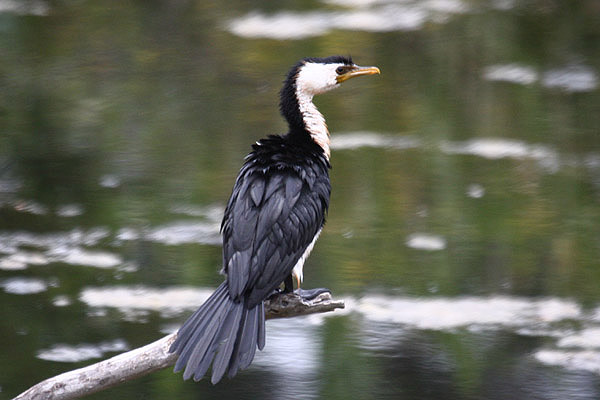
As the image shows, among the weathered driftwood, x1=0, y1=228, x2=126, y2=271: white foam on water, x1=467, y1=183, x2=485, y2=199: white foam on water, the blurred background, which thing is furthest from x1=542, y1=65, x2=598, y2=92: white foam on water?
the weathered driftwood

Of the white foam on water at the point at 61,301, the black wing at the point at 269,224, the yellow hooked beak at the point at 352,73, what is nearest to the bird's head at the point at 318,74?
the yellow hooked beak at the point at 352,73

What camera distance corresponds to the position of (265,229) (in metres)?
2.72

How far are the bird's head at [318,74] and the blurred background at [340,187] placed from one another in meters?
1.25

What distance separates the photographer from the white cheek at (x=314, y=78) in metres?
3.05

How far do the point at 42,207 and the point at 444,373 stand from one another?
96.8 inches

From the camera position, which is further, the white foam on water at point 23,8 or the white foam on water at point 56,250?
the white foam on water at point 23,8

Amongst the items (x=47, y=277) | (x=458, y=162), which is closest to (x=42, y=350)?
(x=47, y=277)

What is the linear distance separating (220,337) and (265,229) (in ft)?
1.31

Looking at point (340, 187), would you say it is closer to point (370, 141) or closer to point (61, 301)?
point (370, 141)

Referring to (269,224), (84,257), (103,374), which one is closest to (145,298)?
(84,257)

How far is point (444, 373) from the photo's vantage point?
3.81 m

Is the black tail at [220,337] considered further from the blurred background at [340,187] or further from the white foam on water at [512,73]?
the white foam on water at [512,73]

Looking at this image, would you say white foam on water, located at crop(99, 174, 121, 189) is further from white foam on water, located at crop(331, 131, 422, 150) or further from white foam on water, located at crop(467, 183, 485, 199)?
white foam on water, located at crop(467, 183, 485, 199)

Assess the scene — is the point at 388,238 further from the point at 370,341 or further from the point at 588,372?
the point at 588,372
